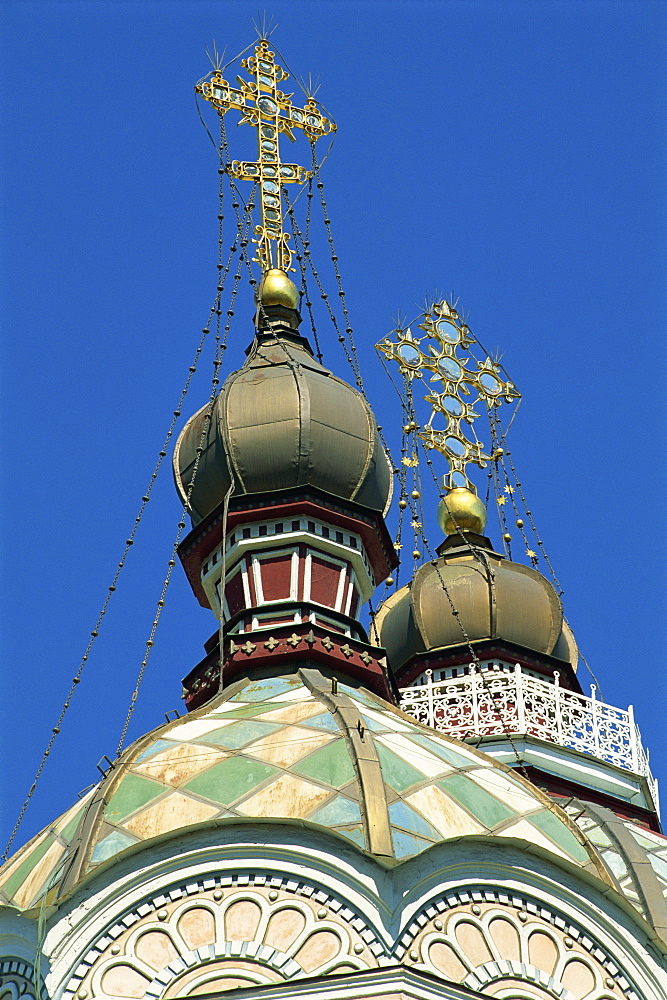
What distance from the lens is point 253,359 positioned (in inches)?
900

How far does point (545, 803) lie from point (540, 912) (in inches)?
58.9

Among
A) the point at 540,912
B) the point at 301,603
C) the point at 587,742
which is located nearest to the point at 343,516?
the point at 301,603

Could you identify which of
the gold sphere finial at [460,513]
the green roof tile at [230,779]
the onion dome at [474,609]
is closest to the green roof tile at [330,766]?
the green roof tile at [230,779]

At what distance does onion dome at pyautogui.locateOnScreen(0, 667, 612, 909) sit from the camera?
56.3ft

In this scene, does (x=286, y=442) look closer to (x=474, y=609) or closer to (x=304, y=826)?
(x=474, y=609)

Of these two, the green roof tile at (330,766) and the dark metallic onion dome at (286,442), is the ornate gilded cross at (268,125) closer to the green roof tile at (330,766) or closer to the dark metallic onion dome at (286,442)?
the dark metallic onion dome at (286,442)

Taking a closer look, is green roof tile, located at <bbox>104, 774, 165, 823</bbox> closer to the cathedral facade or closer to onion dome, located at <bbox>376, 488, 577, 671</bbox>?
the cathedral facade

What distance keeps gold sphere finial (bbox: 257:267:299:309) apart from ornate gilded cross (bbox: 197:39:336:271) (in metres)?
0.34

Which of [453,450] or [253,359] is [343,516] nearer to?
[253,359]

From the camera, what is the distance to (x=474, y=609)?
25859 millimetres

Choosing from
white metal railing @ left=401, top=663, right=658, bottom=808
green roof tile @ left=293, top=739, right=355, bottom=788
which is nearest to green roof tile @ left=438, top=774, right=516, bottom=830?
green roof tile @ left=293, top=739, right=355, bottom=788

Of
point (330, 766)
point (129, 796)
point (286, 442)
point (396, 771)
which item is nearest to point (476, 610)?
point (286, 442)

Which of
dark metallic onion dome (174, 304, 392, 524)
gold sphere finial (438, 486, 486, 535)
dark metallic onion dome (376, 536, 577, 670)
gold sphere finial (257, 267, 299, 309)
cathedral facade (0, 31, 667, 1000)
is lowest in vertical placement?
cathedral facade (0, 31, 667, 1000)

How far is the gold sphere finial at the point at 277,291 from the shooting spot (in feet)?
77.8
